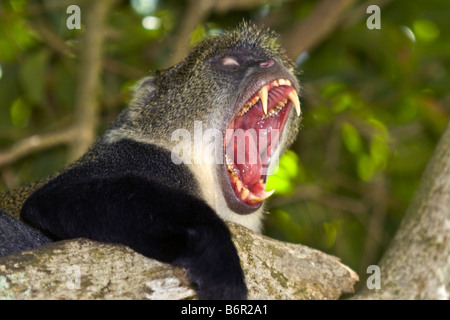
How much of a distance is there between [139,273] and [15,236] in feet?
4.44

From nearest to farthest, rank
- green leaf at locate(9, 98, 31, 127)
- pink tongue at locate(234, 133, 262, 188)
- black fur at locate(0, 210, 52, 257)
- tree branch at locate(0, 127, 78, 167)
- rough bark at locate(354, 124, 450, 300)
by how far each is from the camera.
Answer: rough bark at locate(354, 124, 450, 300) < black fur at locate(0, 210, 52, 257) < pink tongue at locate(234, 133, 262, 188) < tree branch at locate(0, 127, 78, 167) < green leaf at locate(9, 98, 31, 127)

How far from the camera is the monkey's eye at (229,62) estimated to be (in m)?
4.55

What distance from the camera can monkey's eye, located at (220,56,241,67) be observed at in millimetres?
4551

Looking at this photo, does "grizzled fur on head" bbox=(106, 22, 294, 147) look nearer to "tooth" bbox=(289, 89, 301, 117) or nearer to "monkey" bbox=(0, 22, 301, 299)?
"monkey" bbox=(0, 22, 301, 299)

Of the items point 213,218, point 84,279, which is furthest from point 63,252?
point 213,218

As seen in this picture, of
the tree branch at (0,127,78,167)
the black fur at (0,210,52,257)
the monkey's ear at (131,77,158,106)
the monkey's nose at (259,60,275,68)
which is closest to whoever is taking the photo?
the black fur at (0,210,52,257)

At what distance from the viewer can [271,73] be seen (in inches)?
169

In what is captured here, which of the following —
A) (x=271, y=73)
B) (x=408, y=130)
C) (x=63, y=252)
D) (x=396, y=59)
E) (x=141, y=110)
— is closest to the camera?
(x=63, y=252)

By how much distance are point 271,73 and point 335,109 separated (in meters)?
4.17

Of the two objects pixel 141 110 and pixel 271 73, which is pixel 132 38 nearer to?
pixel 141 110

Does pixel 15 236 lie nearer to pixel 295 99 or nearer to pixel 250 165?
pixel 250 165

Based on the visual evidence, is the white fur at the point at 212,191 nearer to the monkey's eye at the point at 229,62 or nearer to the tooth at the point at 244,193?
the tooth at the point at 244,193

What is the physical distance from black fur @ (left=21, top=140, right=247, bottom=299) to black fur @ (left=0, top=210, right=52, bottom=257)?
29 cm

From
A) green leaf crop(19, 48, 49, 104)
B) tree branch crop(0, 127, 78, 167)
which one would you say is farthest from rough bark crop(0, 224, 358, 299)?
green leaf crop(19, 48, 49, 104)
